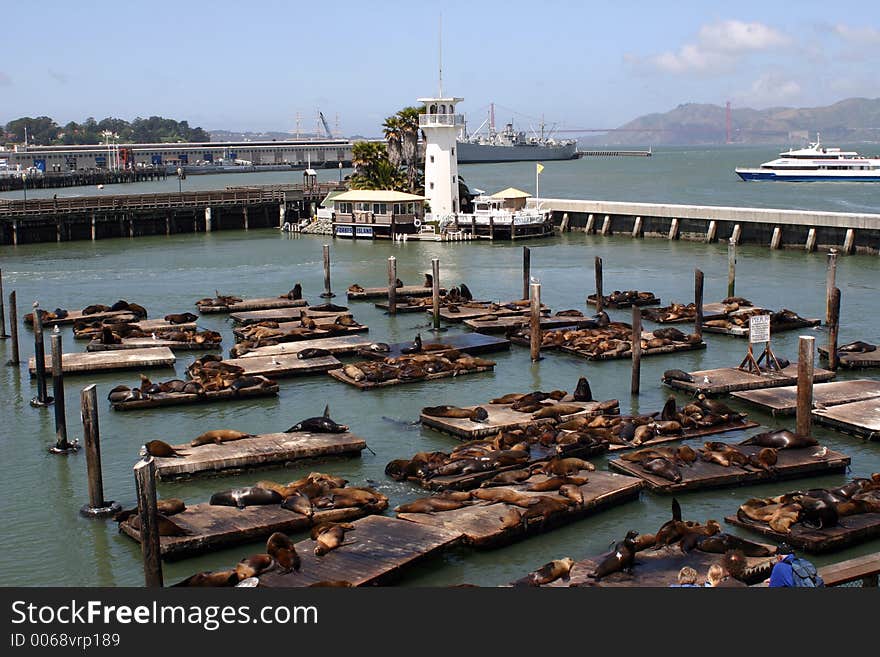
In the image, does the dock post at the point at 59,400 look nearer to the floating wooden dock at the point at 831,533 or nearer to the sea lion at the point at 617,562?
the sea lion at the point at 617,562

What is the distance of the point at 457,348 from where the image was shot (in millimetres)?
22109

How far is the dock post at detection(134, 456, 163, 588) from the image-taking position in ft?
30.1

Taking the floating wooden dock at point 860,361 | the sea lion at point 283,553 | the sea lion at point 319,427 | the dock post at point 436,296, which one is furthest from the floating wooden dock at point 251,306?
the sea lion at point 283,553

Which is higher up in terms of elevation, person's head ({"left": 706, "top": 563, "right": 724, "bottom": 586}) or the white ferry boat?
the white ferry boat

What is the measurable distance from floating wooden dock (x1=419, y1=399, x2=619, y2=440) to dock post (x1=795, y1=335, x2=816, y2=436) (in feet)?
9.83

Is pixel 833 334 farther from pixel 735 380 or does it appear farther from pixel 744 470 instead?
pixel 744 470

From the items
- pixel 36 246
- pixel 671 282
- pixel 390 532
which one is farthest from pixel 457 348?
pixel 36 246

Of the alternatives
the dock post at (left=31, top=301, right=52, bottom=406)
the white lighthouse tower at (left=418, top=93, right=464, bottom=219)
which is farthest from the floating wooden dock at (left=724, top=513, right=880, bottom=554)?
the white lighthouse tower at (left=418, top=93, right=464, bottom=219)

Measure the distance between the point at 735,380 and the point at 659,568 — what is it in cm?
887

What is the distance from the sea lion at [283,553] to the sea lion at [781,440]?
7.04 m

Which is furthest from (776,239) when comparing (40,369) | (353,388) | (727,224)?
(40,369)

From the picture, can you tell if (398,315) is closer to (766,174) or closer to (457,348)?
(457,348)

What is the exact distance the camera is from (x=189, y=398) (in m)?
18.2

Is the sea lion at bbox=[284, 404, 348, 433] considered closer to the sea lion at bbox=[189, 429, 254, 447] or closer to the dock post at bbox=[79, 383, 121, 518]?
the sea lion at bbox=[189, 429, 254, 447]
